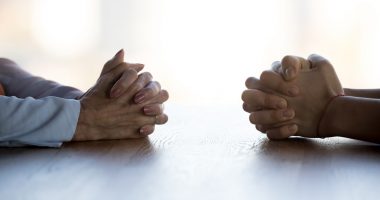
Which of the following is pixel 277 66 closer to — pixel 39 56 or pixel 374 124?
pixel 374 124

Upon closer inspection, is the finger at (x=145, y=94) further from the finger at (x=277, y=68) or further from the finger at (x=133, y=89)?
the finger at (x=277, y=68)

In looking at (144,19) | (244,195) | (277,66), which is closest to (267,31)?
(144,19)

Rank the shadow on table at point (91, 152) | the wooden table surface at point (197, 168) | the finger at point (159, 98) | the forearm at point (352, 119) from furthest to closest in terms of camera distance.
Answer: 1. the finger at point (159, 98)
2. the forearm at point (352, 119)
3. the shadow on table at point (91, 152)
4. the wooden table surface at point (197, 168)

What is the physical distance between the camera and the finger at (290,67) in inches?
39.5

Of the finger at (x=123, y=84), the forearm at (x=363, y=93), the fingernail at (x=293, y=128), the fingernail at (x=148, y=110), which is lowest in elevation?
the fingernail at (x=293, y=128)

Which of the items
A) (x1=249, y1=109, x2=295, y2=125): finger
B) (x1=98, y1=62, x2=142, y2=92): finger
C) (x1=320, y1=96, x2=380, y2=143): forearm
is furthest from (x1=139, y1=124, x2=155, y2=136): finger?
(x1=320, y1=96, x2=380, y2=143): forearm

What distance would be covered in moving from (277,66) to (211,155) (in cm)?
26

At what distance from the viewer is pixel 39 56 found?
3.29m

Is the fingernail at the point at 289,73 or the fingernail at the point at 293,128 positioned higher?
the fingernail at the point at 289,73

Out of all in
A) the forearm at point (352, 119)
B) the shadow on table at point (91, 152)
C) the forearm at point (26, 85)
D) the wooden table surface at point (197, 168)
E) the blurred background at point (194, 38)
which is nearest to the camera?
the wooden table surface at point (197, 168)

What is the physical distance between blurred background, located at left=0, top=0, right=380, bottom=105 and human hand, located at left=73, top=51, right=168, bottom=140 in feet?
6.91

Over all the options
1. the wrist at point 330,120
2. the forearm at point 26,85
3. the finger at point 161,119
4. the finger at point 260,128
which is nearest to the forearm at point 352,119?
the wrist at point 330,120

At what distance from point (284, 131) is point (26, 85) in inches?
25.2

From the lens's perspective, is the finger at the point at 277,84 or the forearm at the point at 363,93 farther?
the forearm at the point at 363,93
